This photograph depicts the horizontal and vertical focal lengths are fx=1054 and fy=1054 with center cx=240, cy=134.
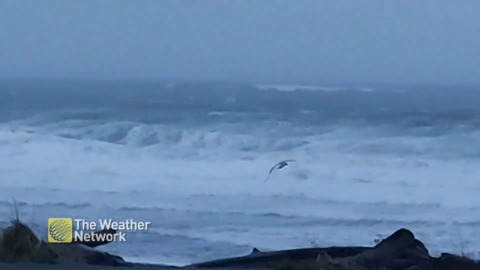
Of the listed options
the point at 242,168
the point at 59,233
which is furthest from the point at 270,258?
the point at 242,168

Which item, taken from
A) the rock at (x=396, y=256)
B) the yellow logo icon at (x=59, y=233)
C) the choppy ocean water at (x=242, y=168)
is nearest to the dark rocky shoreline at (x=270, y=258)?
the rock at (x=396, y=256)

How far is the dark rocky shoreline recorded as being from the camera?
7.21m

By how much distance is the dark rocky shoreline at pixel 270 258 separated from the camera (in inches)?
284

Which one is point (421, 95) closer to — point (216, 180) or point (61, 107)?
point (61, 107)

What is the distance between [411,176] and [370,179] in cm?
119

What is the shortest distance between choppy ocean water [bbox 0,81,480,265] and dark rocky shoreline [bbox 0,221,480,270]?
3.08 meters

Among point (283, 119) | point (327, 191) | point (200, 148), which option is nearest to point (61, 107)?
point (283, 119)

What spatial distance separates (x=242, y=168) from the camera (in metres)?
22.1

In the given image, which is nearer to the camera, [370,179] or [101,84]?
[370,179]

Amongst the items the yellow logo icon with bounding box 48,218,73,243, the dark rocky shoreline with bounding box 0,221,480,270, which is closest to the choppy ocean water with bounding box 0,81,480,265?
the yellow logo icon with bounding box 48,218,73,243

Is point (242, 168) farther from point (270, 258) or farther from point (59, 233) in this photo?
point (270, 258)

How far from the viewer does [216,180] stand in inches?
802

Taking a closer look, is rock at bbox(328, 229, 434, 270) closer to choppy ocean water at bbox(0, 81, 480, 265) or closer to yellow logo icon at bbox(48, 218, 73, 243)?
yellow logo icon at bbox(48, 218, 73, 243)

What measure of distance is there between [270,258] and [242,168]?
13.5 metres
